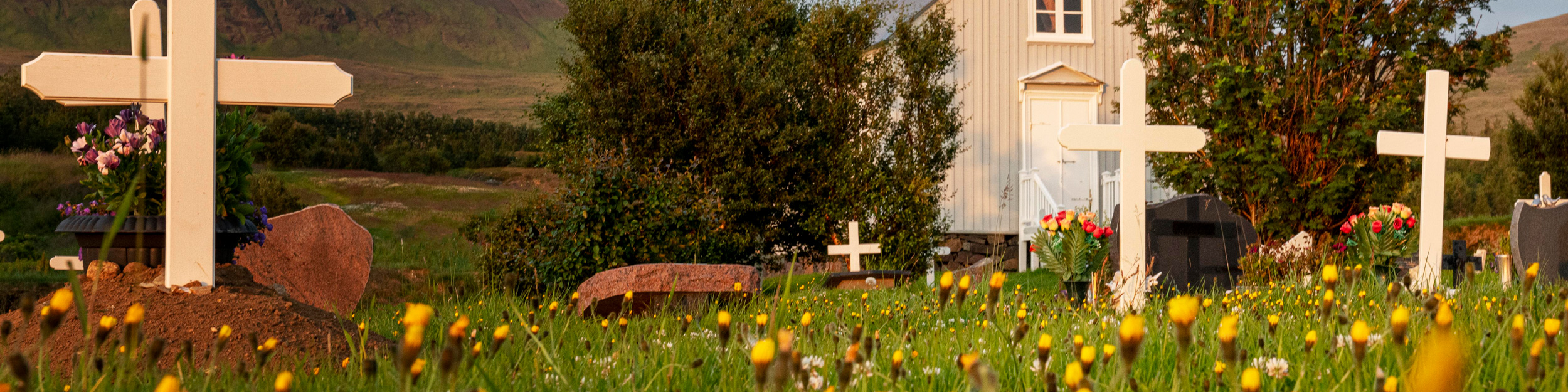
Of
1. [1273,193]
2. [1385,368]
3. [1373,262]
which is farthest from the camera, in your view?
[1273,193]

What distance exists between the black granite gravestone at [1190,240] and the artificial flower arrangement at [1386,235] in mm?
1731

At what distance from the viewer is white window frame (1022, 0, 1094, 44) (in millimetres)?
14352

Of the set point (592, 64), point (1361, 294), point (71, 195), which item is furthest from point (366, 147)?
point (1361, 294)

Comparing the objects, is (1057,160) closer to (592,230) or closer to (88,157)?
(592,230)

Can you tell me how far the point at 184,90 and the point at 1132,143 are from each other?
489 cm

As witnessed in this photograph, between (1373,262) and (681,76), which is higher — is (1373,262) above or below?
below

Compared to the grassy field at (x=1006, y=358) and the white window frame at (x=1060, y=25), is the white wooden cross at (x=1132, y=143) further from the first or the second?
the white window frame at (x=1060, y=25)

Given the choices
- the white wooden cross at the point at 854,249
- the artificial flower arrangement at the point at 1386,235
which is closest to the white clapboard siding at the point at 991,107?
the white wooden cross at the point at 854,249

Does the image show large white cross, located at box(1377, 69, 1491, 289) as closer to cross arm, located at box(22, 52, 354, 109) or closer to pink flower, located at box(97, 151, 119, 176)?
cross arm, located at box(22, 52, 354, 109)

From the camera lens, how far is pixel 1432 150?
607cm

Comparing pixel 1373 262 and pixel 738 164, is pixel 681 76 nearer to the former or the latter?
pixel 738 164

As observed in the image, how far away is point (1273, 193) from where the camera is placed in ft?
30.4

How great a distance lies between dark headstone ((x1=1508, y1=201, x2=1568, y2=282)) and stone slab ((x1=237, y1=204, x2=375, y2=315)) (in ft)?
26.1

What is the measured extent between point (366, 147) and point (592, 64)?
16713 mm
